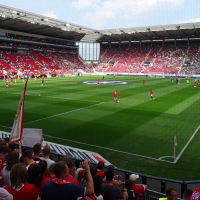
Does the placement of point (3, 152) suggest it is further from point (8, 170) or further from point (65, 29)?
point (65, 29)

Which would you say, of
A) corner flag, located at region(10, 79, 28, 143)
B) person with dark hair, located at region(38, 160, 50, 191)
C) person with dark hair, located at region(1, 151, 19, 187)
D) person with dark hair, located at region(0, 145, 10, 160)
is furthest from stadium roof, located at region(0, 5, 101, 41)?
person with dark hair, located at region(38, 160, 50, 191)

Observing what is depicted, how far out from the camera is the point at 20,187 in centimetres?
340

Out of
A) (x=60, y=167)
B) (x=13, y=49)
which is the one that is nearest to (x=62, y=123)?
(x=60, y=167)

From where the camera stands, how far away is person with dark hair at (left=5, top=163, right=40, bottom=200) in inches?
132

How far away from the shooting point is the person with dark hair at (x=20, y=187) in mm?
3354

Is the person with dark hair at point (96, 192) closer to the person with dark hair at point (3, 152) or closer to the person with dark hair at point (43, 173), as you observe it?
the person with dark hair at point (43, 173)

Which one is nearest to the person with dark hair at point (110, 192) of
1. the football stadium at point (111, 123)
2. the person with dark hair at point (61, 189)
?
the football stadium at point (111, 123)

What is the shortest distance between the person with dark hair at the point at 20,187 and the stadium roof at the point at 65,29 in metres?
54.0

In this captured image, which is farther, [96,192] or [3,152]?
[3,152]

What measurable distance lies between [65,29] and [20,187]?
246 feet

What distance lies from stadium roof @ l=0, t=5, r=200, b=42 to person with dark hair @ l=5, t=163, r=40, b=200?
54021mm

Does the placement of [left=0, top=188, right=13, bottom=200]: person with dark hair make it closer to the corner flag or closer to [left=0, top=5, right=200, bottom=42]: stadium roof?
the corner flag

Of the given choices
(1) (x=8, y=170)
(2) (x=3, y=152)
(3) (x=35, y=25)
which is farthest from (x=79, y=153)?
(3) (x=35, y=25)

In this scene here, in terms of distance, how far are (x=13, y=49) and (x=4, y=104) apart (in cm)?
6069
